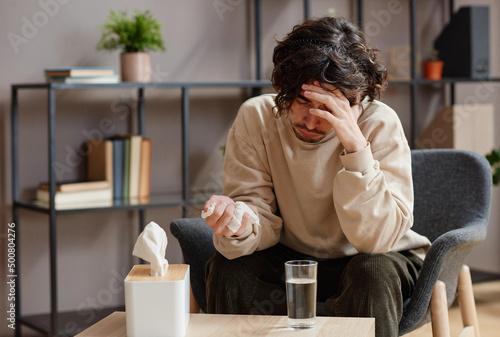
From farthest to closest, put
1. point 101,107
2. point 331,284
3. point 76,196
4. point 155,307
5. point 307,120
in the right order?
1. point 101,107
2. point 76,196
3. point 331,284
4. point 307,120
5. point 155,307

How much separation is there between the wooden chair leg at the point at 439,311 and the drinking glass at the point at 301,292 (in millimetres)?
450

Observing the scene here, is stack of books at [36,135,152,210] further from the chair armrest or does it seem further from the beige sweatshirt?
the chair armrest

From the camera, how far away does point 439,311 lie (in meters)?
1.54

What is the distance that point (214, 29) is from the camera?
3.00 m

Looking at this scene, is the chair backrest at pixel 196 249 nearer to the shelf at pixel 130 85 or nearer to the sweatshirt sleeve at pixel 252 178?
the sweatshirt sleeve at pixel 252 178

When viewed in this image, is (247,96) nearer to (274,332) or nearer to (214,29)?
(214,29)

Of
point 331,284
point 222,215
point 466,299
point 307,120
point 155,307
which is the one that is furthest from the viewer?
point 466,299

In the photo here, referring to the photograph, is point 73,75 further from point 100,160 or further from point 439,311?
point 439,311

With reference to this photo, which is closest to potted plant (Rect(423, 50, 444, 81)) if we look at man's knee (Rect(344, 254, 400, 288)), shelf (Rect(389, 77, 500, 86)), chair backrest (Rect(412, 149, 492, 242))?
shelf (Rect(389, 77, 500, 86))

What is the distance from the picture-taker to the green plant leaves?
2650 mm

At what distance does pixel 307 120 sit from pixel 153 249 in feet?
1.61

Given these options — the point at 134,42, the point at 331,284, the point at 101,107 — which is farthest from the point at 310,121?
the point at 101,107

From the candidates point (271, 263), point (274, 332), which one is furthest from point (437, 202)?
point (274, 332)

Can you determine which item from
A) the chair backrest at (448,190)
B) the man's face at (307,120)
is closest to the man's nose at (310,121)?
the man's face at (307,120)
